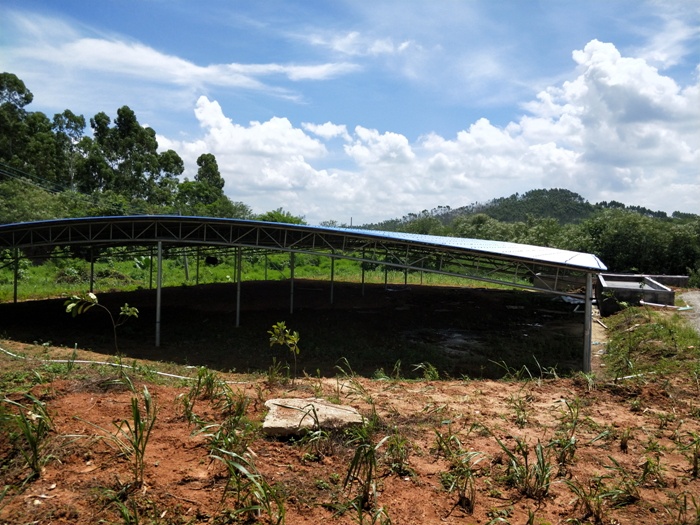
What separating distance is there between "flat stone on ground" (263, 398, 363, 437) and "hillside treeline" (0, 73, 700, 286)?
30027 millimetres

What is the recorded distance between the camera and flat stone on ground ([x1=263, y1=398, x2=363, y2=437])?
5.04 meters

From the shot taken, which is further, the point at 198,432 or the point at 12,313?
the point at 12,313

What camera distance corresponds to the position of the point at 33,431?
4.54 metres

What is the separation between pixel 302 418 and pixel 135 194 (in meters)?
39.4

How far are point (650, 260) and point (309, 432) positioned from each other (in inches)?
1322

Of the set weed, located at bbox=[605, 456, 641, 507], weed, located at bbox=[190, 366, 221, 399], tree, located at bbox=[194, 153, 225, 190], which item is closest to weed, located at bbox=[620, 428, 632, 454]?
weed, located at bbox=[605, 456, 641, 507]

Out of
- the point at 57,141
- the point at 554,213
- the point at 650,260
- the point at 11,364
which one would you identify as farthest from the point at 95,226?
the point at 554,213

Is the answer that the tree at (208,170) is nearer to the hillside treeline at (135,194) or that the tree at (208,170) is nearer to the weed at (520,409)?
the hillside treeline at (135,194)

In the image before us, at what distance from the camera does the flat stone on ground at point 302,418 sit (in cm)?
504

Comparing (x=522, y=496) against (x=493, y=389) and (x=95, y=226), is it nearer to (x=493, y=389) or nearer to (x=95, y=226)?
(x=493, y=389)

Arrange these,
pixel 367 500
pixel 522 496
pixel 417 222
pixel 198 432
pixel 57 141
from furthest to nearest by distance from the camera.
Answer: pixel 417 222, pixel 57 141, pixel 198 432, pixel 522 496, pixel 367 500

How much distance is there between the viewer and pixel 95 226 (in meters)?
16.2

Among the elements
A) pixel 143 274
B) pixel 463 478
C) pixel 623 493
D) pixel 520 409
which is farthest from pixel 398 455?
pixel 143 274

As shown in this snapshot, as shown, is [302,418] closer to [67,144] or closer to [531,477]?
[531,477]
